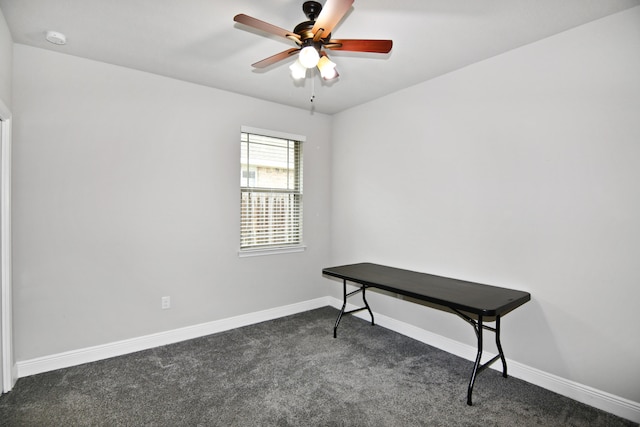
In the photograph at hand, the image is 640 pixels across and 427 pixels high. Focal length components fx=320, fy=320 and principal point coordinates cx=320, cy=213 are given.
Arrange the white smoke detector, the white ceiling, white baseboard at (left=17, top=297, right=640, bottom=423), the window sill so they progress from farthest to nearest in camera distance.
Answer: the window sill < the white smoke detector < white baseboard at (left=17, top=297, right=640, bottom=423) < the white ceiling

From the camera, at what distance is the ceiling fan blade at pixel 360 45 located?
1.80 m

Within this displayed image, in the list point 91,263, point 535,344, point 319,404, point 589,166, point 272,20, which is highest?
point 272,20

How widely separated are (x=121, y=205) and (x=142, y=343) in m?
1.27

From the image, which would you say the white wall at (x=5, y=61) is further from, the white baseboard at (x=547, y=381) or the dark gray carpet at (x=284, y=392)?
the white baseboard at (x=547, y=381)

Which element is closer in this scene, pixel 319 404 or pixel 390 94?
pixel 319 404

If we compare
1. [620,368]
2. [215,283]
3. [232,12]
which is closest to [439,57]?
[232,12]

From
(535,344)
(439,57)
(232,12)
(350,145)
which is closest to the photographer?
(232,12)

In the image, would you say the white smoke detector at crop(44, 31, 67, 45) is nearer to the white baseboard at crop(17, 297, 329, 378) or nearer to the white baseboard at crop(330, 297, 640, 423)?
the white baseboard at crop(17, 297, 329, 378)

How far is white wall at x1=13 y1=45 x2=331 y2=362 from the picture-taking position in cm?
250

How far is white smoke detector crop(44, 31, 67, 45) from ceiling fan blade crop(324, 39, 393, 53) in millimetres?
1960

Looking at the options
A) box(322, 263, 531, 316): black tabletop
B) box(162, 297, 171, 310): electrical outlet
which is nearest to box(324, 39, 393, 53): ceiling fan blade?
box(322, 263, 531, 316): black tabletop

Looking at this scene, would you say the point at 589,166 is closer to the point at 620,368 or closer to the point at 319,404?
the point at 620,368

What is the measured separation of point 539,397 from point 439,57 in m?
2.64

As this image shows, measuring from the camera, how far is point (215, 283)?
3379 mm
